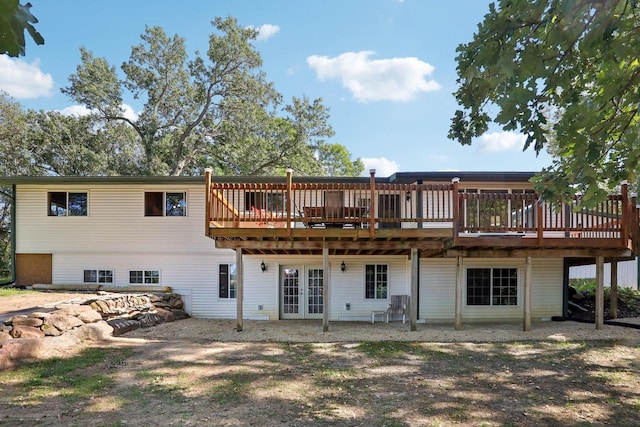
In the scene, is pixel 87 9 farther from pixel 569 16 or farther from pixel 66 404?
→ pixel 569 16

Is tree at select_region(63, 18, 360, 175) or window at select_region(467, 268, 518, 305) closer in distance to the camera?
window at select_region(467, 268, 518, 305)

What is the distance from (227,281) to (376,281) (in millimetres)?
4645

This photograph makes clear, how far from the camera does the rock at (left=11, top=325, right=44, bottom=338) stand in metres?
7.71

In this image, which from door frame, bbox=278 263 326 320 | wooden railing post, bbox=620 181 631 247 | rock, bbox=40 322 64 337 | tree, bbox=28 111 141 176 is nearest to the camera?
rock, bbox=40 322 64 337

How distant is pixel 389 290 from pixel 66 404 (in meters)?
9.23

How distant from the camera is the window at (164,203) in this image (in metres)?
13.5

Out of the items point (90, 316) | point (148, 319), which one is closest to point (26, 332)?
point (90, 316)

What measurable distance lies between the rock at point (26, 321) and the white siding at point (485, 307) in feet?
30.9

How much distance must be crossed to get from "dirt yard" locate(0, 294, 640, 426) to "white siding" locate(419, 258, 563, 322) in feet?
9.03

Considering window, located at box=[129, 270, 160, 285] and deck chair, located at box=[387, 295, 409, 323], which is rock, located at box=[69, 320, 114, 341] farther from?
deck chair, located at box=[387, 295, 409, 323]

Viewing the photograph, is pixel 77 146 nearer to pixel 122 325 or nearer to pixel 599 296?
pixel 122 325

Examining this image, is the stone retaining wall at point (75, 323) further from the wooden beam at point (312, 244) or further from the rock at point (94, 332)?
the wooden beam at point (312, 244)

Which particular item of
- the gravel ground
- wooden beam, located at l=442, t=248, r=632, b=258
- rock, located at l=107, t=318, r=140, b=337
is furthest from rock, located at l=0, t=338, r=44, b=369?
wooden beam, located at l=442, t=248, r=632, b=258

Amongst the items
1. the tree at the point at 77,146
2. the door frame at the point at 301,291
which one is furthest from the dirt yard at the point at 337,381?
the tree at the point at 77,146
